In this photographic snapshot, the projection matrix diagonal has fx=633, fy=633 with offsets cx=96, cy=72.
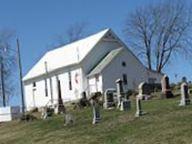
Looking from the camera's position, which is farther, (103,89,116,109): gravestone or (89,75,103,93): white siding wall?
(89,75,103,93): white siding wall

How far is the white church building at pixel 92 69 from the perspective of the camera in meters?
64.1

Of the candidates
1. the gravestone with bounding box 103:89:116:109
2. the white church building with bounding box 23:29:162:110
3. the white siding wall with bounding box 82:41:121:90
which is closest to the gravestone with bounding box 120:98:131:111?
the gravestone with bounding box 103:89:116:109

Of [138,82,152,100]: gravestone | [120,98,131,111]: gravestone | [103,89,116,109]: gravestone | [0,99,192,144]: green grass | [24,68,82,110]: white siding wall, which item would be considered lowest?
[0,99,192,144]: green grass

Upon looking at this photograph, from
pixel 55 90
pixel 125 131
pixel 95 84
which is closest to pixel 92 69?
pixel 95 84

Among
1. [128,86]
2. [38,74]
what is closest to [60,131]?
[128,86]

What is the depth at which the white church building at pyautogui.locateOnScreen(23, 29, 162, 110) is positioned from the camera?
64125 mm

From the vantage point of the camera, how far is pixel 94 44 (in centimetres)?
6662

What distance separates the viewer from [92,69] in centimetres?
6619

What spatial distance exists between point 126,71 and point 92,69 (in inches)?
144

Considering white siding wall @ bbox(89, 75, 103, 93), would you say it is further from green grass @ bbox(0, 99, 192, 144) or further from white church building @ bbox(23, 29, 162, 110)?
green grass @ bbox(0, 99, 192, 144)

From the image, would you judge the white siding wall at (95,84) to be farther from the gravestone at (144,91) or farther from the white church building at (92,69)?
the gravestone at (144,91)

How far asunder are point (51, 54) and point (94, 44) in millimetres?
11141

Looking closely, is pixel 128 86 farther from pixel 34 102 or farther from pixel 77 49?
pixel 34 102

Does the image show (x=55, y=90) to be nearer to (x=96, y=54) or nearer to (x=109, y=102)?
(x=96, y=54)
